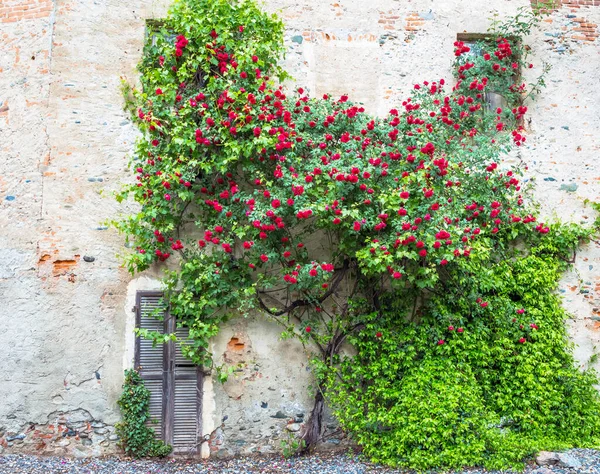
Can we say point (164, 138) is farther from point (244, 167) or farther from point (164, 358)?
point (164, 358)

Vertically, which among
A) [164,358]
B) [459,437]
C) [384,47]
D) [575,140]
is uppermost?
[384,47]

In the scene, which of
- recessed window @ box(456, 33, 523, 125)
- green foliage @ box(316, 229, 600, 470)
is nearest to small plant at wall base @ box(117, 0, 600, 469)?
green foliage @ box(316, 229, 600, 470)

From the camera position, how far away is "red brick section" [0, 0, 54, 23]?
20.6 ft

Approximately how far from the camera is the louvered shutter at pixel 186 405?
5.61 metres

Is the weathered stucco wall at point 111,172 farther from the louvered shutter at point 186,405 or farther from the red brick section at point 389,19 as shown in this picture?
the louvered shutter at point 186,405

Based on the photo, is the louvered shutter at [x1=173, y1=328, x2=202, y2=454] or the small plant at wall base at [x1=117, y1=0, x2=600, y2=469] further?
the louvered shutter at [x1=173, y1=328, x2=202, y2=454]

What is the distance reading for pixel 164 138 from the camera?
5941mm

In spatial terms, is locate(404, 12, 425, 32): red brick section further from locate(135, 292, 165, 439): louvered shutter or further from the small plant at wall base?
locate(135, 292, 165, 439): louvered shutter

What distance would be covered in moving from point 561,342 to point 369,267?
231cm

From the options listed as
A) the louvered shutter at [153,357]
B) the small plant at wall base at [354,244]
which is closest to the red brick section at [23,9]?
the small plant at wall base at [354,244]

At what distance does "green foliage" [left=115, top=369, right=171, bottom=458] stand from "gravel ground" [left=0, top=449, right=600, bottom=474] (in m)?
0.12

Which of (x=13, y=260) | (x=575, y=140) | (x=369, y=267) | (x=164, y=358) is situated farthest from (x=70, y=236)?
(x=575, y=140)

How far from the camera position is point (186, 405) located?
223 inches

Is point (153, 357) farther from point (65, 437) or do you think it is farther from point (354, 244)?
point (354, 244)
